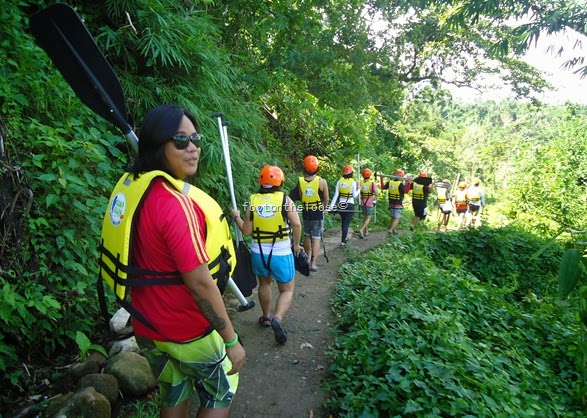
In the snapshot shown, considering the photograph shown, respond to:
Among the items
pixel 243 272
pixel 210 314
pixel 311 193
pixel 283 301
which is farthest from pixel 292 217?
pixel 210 314

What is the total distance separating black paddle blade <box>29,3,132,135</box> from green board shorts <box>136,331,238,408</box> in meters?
1.25

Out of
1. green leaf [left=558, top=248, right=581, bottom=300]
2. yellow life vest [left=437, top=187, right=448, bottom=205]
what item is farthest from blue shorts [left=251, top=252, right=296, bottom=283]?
yellow life vest [left=437, top=187, right=448, bottom=205]

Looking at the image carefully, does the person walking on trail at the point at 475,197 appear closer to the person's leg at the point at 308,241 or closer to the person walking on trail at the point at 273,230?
the person's leg at the point at 308,241

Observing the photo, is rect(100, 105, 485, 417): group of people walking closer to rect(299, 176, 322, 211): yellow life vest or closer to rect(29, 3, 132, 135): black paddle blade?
rect(29, 3, 132, 135): black paddle blade

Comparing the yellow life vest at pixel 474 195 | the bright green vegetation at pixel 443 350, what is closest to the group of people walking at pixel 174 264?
the bright green vegetation at pixel 443 350

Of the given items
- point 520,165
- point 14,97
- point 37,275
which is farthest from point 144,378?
point 520,165

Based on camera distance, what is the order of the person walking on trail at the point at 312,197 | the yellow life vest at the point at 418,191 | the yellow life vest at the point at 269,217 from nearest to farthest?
the yellow life vest at the point at 269,217 → the person walking on trail at the point at 312,197 → the yellow life vest at the point at 418,191

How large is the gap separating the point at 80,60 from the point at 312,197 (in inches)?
180

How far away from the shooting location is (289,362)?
361cm

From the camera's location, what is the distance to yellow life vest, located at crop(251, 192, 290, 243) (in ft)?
12.8

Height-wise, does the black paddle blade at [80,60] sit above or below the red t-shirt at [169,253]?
above

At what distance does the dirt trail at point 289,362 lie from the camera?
2947 mm

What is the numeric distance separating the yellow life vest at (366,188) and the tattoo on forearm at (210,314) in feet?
27.7

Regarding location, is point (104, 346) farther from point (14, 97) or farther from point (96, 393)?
point (14, 97)
